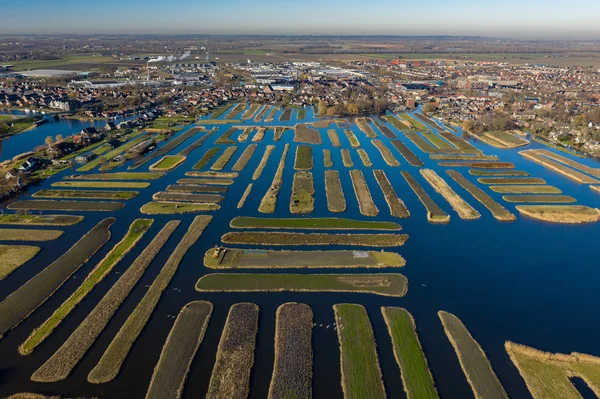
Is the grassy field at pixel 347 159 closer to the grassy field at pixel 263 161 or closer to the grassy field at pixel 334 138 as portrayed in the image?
the grassy field at pixel 334 138

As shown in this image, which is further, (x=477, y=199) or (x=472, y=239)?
(x=477, y=199)

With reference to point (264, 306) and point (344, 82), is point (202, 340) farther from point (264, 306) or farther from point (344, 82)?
point (344, 82)

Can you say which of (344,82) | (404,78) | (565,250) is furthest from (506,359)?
(404,78)

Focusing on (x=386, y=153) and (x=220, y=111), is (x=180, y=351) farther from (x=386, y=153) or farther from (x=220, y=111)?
(x=220, y=111)

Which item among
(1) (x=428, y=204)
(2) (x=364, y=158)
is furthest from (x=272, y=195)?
(2) (x=364, y=158)

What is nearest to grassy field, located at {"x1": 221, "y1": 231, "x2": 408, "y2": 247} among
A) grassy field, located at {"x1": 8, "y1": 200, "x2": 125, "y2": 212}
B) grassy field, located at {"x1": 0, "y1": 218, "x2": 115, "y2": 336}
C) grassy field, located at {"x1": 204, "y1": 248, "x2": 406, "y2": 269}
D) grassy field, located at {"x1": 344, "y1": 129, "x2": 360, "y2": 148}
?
grassy field, located at {"x1": 204, "y1": 248, "x2": 406, "y2": 269}

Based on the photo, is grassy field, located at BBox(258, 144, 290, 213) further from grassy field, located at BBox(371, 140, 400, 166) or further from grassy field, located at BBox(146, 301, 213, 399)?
grassy field, located at BBox(371, 140, 400, 166)
